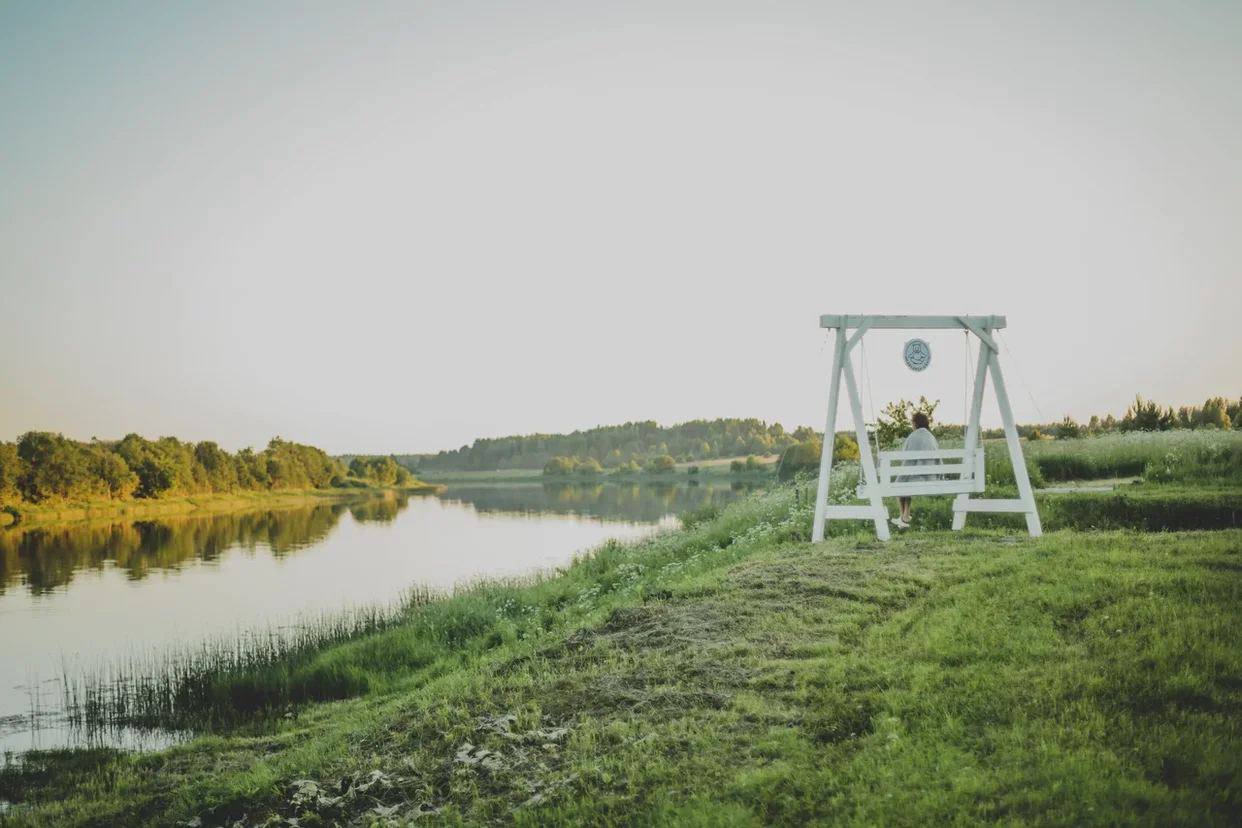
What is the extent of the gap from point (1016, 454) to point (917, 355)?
2.43m

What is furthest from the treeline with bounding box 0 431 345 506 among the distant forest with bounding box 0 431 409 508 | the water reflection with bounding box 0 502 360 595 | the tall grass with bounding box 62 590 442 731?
the tall grass with bounding box 62 590 442 731

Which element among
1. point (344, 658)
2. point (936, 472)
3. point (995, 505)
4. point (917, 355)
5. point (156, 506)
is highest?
point (917, 355)

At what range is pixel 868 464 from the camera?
1409 centimetres

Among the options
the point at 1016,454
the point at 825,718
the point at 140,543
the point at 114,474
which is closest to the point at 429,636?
the point at 1016,454

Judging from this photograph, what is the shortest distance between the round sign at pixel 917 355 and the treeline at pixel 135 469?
3577 inches

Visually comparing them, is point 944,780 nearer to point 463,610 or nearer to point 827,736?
point 827,736

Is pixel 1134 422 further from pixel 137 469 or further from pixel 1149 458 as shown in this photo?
pixel 137 469

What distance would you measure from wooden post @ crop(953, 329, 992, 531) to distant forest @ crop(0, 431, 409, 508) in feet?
299

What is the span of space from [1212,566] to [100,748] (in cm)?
1801

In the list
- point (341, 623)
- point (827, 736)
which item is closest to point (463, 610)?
point (341, 623)

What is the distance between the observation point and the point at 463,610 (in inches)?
800

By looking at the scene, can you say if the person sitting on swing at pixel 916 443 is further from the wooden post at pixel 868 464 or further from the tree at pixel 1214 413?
the tree at pixel 1214 413

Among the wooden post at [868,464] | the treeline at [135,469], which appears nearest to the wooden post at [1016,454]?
the wooden post at [868,464]

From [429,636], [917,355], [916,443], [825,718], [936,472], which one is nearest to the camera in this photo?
[825,718]
